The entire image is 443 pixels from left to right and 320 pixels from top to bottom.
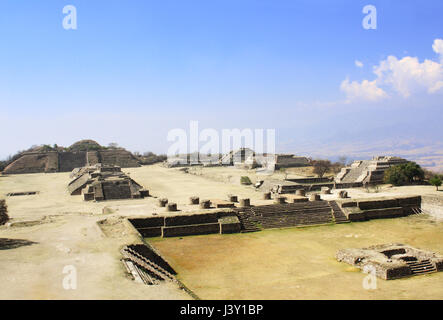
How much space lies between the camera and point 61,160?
7119 cm

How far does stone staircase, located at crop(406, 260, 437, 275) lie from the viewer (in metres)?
14.9

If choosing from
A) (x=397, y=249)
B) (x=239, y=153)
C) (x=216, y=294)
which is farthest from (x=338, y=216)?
(x=239, y=153)

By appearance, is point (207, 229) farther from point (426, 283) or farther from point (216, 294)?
point (426, 283)

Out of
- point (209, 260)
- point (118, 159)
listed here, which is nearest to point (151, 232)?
point (209, 260)

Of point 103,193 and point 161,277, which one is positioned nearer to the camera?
point 161,277

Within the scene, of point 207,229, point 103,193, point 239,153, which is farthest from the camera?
point 239,153

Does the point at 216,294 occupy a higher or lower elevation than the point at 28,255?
lower

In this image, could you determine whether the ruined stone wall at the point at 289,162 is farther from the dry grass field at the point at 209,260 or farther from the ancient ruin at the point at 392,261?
the ancient ruin at the point at 392,261

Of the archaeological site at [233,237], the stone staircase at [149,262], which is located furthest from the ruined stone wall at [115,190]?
the stone staircase at [149,262]

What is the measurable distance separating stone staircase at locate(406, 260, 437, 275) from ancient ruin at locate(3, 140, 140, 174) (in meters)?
62.4

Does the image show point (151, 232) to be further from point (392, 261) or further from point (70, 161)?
point (70, 161)

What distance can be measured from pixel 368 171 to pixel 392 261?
25597 millimetres
